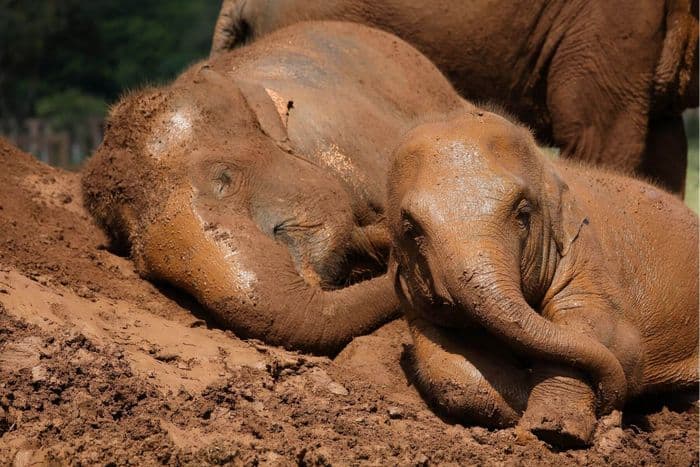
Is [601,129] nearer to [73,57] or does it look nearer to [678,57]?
[678,57]

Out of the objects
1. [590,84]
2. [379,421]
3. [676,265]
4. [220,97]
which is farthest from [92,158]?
[590,84]

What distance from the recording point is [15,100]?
33156 millimetres

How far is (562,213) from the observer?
19.1ft

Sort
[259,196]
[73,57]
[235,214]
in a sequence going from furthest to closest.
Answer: [73,57], [259,196], [235,214]

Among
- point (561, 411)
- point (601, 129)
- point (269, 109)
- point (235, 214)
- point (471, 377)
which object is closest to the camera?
point (561, 411)

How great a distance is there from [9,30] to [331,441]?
28.7 meters

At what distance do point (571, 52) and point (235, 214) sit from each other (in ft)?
11.6

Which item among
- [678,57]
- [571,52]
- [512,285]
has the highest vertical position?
[512,285]

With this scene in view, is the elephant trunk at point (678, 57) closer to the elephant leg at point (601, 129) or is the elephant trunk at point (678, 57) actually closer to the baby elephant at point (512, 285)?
the elephant leg at point (601, 129)

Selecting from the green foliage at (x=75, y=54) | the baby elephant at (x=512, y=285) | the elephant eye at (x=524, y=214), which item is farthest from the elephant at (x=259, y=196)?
the green foliage at (x=75, y=54)

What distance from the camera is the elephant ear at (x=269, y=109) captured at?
690 centimetres

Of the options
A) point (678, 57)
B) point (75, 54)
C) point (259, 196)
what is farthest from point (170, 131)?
point (75, 54)

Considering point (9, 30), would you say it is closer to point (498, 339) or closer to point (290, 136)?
point (290, 136)

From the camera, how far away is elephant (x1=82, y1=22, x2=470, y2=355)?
6086 millimetres
